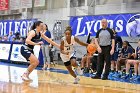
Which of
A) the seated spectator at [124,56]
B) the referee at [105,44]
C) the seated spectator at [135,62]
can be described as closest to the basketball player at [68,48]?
the referee at [105,44]

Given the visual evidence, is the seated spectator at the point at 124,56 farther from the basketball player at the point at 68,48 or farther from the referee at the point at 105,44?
the basketball player at the point at 68,48

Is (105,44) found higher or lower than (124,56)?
higher

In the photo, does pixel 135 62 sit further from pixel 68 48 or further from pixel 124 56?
pixel 68 48

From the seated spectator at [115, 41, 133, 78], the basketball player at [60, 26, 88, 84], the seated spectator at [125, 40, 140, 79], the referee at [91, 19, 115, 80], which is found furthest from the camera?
the seated spectator at [115, 41, 133, 78]

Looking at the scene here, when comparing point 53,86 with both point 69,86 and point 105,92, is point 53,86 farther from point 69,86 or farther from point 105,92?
point 105,92

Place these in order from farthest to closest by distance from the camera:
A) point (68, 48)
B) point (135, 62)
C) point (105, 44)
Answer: point (135, 62)
point (105, 44)
point (68, 48)

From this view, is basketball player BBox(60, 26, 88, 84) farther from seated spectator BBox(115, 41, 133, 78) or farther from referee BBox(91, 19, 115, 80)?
seated spectator BBox(115, 41, 133, 78)

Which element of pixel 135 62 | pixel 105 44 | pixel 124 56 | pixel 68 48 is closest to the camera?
pixel 68 48

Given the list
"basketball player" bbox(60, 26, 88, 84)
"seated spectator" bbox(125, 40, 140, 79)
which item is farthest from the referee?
"basketball player" bbox(60, 26, 88, 84)

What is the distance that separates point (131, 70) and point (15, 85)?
4.93 m

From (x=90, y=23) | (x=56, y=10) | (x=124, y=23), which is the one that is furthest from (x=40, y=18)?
(x=124, y=23)

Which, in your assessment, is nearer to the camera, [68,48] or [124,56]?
[68,48]

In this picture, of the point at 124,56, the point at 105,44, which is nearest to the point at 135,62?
the point at 124,56

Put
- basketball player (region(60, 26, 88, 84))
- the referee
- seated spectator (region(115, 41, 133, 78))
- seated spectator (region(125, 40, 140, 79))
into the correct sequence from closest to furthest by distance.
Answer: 1. basketball player (region(60, 26, 88, 84))
2. the referee
3. seated spectator (region(125, 40, 140, 79))
4. seated spectator (region(115, 41, 133, 78))
